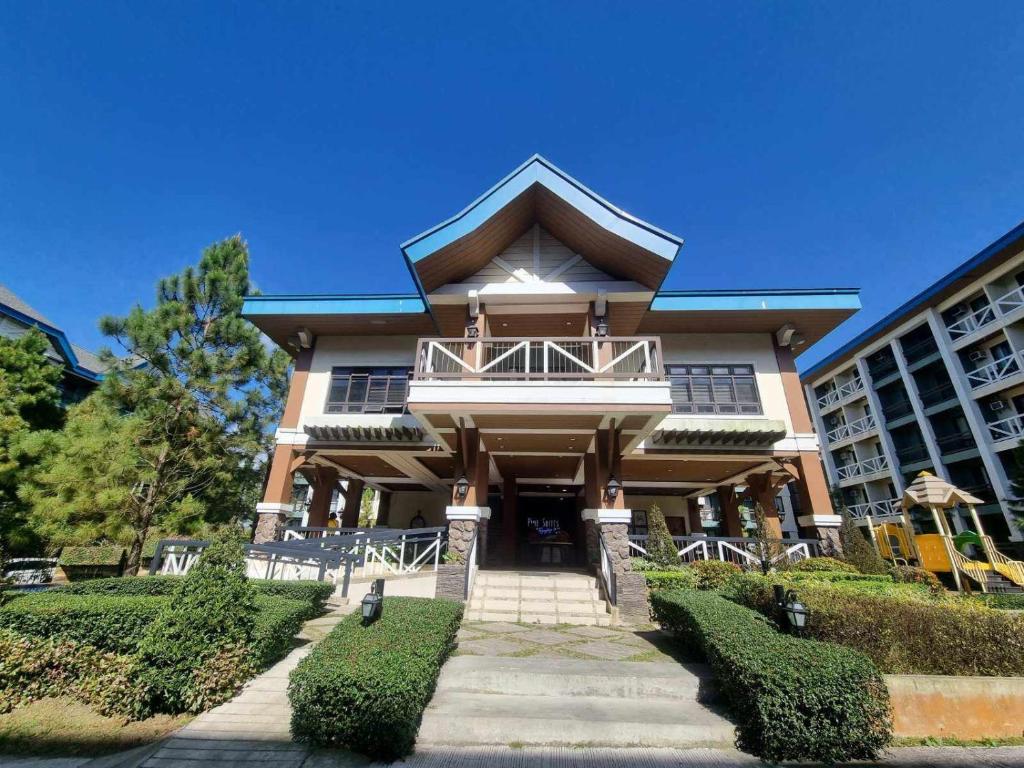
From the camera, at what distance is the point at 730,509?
1648cm

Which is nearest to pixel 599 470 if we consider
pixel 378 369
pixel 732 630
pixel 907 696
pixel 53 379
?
pixel 732 630

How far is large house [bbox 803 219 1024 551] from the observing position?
2150 cm

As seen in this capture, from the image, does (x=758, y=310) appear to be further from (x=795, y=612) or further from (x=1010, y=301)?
(x=1010, y=301)

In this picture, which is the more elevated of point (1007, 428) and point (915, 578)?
point (1007, 428)

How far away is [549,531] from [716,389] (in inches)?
349

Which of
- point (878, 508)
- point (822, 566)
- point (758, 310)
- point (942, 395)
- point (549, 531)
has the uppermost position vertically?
point (942, 395)

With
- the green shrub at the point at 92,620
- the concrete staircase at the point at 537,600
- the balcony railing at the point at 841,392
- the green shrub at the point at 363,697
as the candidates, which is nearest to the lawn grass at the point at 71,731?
the green shrub at the point at 92,620

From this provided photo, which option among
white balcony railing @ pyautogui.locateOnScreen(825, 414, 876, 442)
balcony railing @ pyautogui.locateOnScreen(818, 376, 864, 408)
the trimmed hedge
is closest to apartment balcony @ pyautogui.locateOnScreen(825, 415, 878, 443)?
white balcony railing @ pyautogui.locateOnScreen(825, 414, 876, 442)

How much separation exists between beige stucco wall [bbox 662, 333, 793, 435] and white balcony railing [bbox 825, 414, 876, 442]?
2408cm

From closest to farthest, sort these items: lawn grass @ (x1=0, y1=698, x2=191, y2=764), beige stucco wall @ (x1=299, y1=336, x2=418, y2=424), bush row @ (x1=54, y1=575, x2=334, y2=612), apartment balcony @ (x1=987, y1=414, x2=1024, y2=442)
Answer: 1. lawn grass @ (x1=0, y1=698, x2=191, y2=764)
2. bush row @ (x1=54, y1=575, x2=334, y2=612)
3. beige stucco wall @ (x1=299, y1=336, x2=418, y2=424)
4. apartment balcony @ (x1=987, y1=414, x2=1024, y2=442)

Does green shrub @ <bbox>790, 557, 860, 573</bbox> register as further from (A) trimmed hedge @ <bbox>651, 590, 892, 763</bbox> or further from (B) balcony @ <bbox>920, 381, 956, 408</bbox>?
(B) balcony @ <bbox>920, 381, 956, 408</bbox>

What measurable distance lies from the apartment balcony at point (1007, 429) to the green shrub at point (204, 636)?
31.8m

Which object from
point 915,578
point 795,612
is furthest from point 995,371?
point 795,612

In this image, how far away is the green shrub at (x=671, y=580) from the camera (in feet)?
28.7
